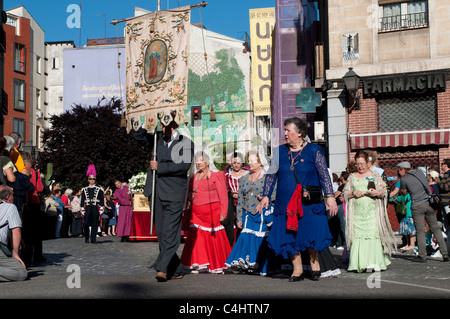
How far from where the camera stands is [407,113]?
21.8m

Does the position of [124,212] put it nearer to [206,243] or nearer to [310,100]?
[310,100]

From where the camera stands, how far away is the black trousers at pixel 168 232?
870cm

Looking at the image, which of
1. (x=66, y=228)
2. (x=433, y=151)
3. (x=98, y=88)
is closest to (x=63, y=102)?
(x=98, y=88)

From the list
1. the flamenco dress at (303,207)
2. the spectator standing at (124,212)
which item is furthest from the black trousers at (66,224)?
the flamenco dress at (303,207)

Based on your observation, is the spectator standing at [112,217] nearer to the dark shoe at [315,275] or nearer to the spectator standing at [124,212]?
the spectator standing at [124,212]

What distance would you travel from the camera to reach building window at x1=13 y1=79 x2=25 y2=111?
57688mm

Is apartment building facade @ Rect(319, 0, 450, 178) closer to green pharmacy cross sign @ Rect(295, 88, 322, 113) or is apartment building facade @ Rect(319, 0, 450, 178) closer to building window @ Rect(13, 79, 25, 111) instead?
green pharmacy cross sign @ Rect(295, 88, 322, 113)

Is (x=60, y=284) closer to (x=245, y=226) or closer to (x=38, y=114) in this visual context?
(x=245, y=226)

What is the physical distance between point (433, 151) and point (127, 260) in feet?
37.3

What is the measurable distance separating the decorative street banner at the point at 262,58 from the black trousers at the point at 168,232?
28.8 meters

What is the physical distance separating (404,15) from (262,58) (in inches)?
636

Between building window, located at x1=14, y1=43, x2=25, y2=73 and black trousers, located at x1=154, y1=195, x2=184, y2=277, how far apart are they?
171 ft

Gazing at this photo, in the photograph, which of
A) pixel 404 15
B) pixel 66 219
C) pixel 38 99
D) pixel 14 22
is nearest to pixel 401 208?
pixel 404 15
